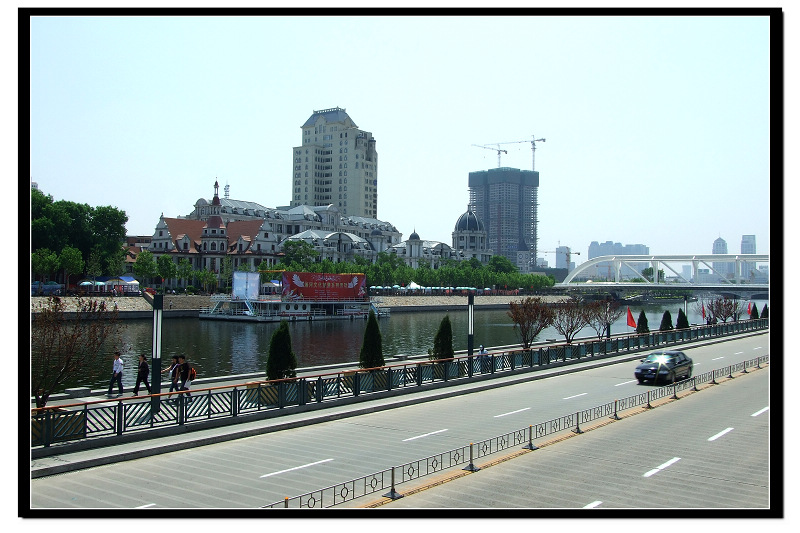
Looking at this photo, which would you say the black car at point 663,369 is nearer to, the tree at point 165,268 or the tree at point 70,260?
the tree at point 70,260

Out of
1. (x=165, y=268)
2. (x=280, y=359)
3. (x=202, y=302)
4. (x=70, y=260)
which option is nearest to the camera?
(x=280, y=359)

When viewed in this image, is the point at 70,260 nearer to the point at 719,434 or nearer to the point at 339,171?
the point at 719,434

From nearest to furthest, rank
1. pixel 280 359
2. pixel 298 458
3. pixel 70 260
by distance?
1. pixel 298 458
2. pixel 280 359
3. pixel 70 260

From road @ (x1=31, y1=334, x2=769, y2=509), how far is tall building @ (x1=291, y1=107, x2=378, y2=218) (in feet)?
564

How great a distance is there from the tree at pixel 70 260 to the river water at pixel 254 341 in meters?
15.1

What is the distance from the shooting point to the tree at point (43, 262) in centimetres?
7719

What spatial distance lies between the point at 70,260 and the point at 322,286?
2896cm

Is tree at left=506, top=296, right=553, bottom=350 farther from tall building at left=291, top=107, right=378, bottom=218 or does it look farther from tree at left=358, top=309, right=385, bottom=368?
tall building at left=291, top=107, right=378, bottom=218

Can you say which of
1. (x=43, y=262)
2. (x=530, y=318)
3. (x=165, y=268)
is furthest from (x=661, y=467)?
(x=165, y=268)

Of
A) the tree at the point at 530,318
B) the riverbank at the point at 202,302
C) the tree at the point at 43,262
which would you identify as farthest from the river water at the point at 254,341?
the tree at the point at 43,262

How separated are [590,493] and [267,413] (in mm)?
9082

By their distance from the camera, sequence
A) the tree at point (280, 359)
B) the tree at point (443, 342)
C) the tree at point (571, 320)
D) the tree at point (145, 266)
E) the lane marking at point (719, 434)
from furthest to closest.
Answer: the tree at point (145, 266), the tree at point (571, 320), the tree at point (443, 342), the tree at point (280, 359), the lane marking at point (719, 434)

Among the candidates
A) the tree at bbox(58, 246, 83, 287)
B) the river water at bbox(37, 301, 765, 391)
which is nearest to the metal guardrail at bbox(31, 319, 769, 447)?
the river water at bbox(37, 301, 765, 391)

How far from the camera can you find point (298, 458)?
1472cm
